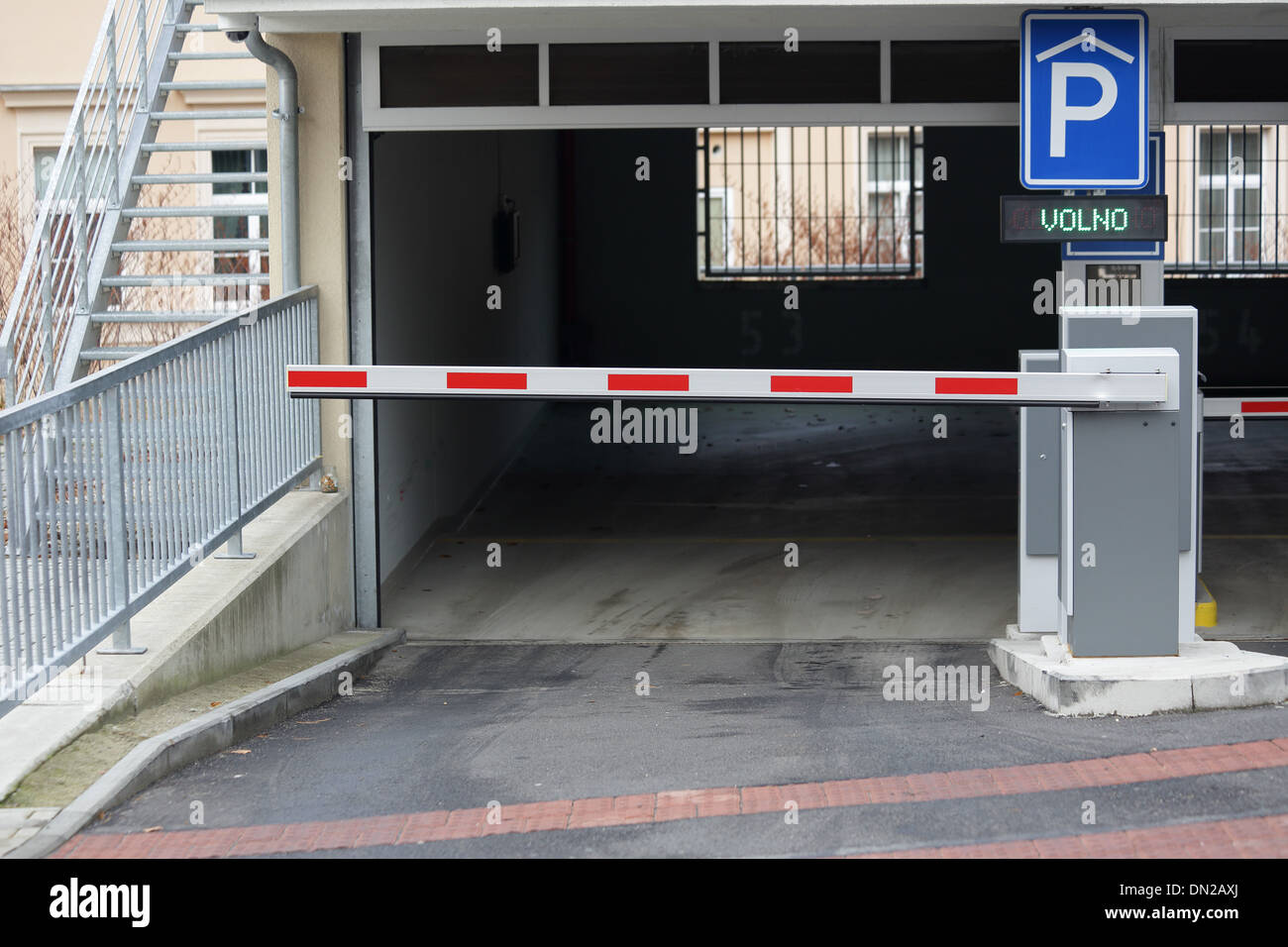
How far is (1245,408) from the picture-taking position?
9.38 m

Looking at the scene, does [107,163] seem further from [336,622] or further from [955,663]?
[955,663]

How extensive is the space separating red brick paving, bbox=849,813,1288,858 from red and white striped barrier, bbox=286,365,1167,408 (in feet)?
6.51

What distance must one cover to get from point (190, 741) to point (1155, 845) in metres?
3.54

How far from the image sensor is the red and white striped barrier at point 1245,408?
9260 millimetres

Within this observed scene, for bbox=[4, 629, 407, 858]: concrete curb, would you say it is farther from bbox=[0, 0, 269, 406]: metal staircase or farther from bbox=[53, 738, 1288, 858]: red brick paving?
bbox=[0, 0, 269, 406]: metal staircase

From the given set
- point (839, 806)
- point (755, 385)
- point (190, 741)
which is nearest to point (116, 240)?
point (190, 741)

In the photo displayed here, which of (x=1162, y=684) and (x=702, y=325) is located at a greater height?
(x=702, y=325)

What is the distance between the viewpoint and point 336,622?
919 cm

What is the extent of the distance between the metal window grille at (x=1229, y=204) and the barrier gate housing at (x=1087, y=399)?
14776 mm

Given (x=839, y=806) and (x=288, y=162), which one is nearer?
(x=839, y=806)

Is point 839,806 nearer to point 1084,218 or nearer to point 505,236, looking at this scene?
point 1084,218

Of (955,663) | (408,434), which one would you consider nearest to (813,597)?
(955,663)

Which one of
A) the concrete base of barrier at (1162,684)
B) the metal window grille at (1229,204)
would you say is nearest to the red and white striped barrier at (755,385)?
the concrete base of barrier at (1162,684)

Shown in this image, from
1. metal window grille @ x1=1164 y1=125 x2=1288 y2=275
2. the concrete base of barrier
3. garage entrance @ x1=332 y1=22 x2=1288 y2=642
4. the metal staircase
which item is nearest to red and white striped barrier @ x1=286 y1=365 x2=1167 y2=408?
the concrete base of barrier
